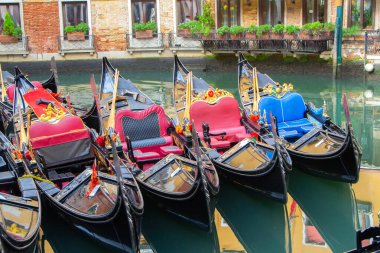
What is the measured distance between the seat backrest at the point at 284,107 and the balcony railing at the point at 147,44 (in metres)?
6.75

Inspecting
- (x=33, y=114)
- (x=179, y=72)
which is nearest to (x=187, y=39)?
(x=179, y=72)

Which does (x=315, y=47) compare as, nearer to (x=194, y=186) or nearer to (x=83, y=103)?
(x=83, y=103)

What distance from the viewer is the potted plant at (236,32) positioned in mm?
11258

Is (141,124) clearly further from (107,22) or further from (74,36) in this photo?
(107,22)

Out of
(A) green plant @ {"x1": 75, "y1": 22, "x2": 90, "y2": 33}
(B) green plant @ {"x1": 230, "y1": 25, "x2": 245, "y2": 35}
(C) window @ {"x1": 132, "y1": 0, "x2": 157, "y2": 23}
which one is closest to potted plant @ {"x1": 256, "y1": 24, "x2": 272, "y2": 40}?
(B) green plant @ {"x1": 230, "y1": 25, "x2": 245, "y2": 35}

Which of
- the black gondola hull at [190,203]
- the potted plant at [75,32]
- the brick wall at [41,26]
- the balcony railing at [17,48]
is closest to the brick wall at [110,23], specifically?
the potted plant at [75,32]

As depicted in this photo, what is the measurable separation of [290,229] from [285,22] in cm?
783

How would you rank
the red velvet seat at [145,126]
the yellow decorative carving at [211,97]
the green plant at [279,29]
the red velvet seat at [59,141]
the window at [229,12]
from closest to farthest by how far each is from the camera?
1. the red velvet seat at [59,141]
2. the red velvet seat at [145,126]
3. the yellow decorative carving at [211,97]
4. the green plant at [279,29]
5. the window at [229,12]

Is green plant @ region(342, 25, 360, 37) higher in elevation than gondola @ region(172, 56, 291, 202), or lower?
higher

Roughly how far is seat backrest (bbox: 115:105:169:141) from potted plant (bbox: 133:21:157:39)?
23.7 feet

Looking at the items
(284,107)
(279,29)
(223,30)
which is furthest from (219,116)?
(223,30)

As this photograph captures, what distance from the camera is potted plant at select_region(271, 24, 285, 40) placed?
10812mm

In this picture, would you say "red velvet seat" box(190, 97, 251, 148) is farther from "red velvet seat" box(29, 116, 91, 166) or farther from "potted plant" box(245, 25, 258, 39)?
"potted plant" box(245, 25, 258, 39)

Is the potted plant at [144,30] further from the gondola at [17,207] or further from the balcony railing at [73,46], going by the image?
the gondola at [17,207]
